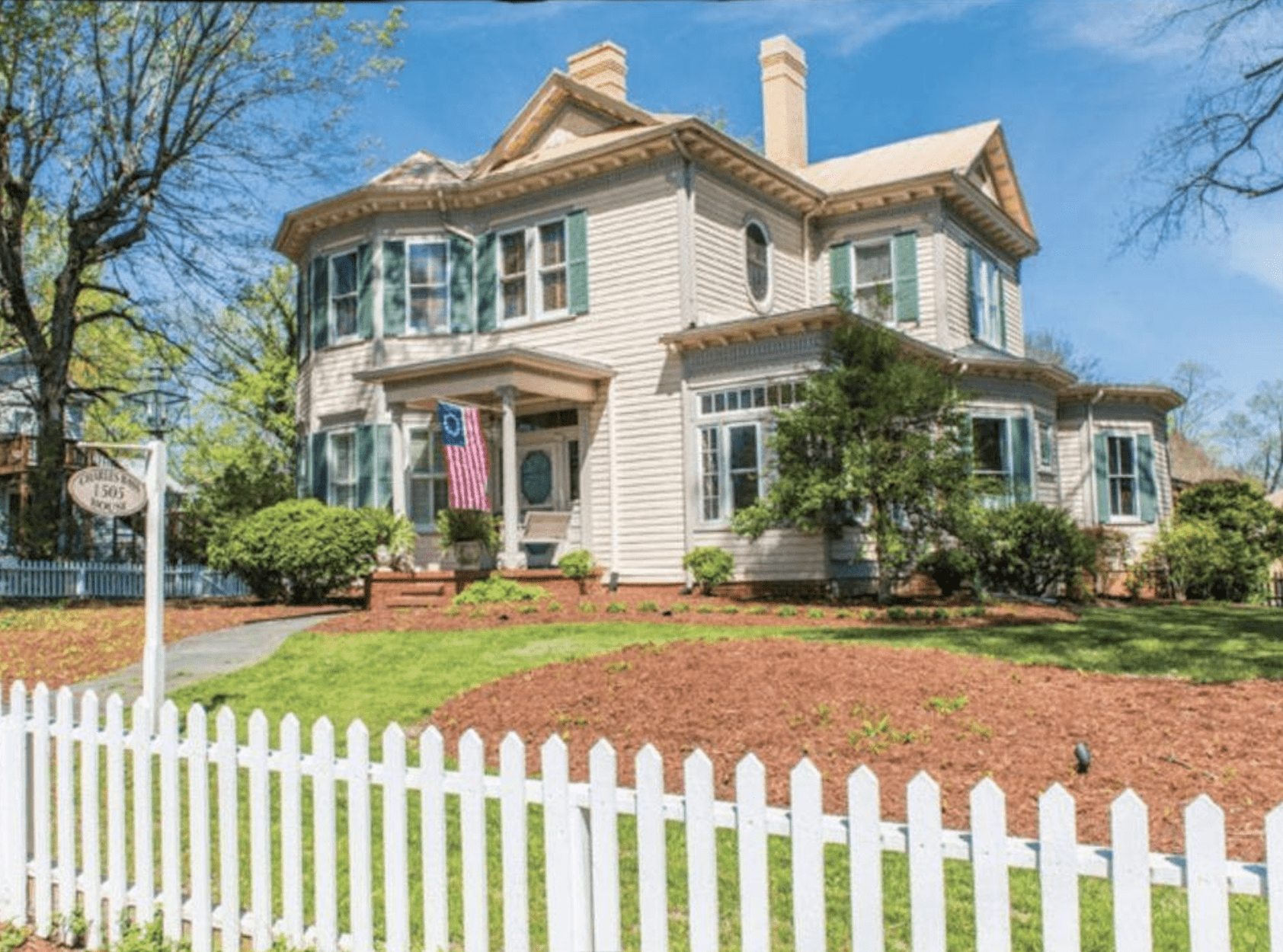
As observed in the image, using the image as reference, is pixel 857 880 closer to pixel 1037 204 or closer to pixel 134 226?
pixel 134 226

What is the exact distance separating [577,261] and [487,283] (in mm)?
2115

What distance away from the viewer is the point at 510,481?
55.0 ft

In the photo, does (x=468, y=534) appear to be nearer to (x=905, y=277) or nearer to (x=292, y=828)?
(x=905, y=277)

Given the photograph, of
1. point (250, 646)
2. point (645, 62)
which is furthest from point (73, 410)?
point (645, 62)

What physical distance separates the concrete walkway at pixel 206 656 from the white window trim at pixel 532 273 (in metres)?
7.34

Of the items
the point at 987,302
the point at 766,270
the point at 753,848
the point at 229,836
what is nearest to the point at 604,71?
the point at 766,270

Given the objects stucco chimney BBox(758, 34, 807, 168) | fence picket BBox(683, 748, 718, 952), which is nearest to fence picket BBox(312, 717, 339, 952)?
fence picket BBox(683, 748, 718, 952)

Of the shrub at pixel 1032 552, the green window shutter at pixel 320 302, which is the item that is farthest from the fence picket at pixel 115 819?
the green window shutter at pixel 320 302

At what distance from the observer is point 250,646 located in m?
11.8

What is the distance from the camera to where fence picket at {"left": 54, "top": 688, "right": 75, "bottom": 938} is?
463 cm

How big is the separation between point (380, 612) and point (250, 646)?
2935 mm

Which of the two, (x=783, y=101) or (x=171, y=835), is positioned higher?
(x=783, y=101)

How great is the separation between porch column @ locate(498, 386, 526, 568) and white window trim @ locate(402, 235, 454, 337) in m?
3.70

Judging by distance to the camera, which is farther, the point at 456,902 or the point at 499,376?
the point at 499,376
